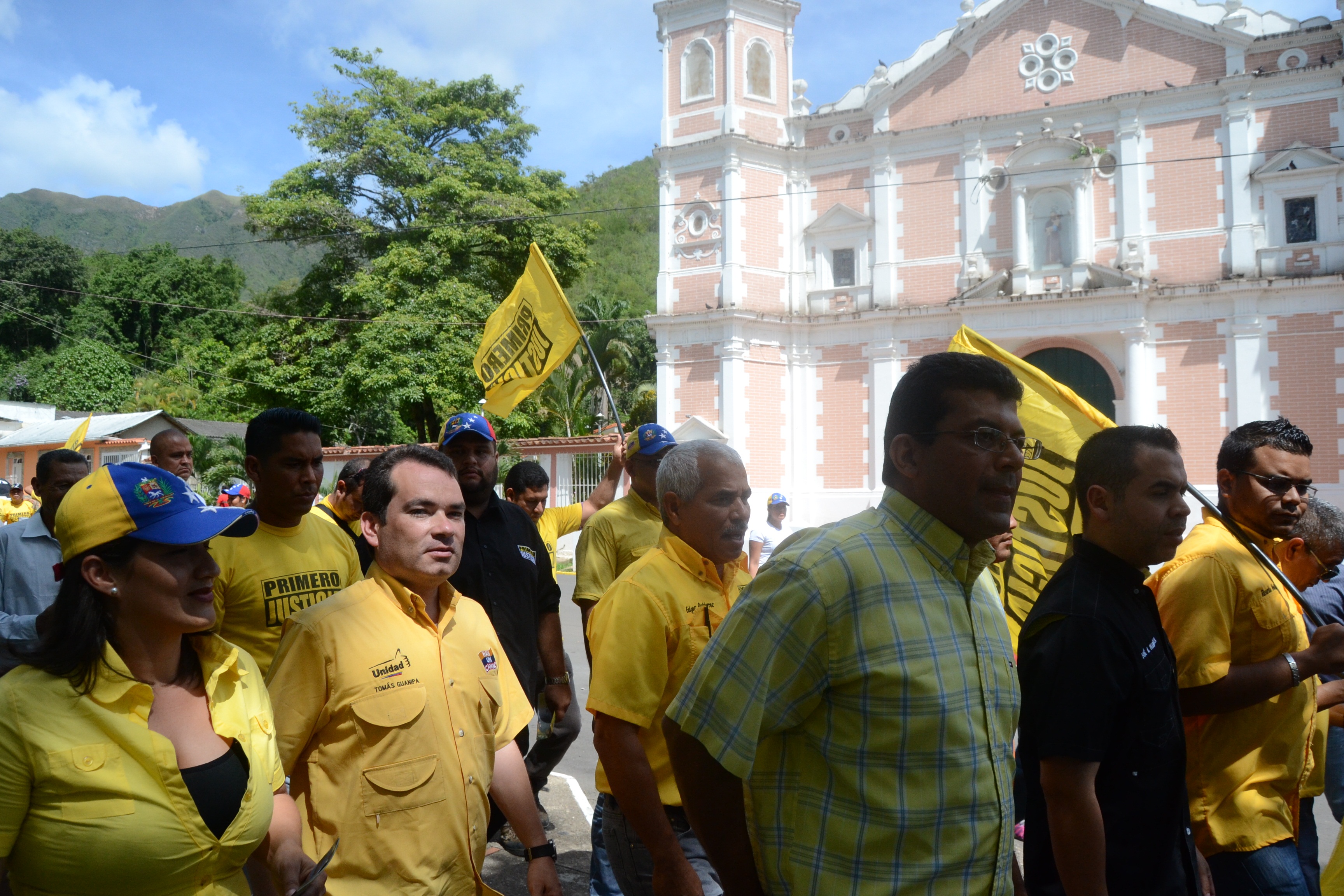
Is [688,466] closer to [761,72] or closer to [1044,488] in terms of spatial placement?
[1044,488]

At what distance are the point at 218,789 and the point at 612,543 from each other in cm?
298

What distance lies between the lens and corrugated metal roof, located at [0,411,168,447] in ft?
109

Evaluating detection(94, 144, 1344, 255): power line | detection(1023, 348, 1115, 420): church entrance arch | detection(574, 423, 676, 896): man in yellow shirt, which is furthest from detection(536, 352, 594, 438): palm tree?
detection(574, 423, 676, 896): man in yellow shirt

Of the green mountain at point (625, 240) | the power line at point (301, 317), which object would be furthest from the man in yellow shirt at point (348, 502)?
the green mountain at point (625, 240)

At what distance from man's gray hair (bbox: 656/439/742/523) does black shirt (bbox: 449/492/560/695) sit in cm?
141

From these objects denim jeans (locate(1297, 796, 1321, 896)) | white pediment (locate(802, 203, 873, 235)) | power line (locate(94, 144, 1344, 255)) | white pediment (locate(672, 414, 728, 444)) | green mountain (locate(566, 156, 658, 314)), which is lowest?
denim jeans (locate(1297, 796, 1321, 896))

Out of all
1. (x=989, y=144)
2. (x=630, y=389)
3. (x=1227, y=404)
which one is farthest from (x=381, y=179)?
(x=1227, y=404)

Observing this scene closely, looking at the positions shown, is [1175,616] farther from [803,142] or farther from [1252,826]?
[803,142]

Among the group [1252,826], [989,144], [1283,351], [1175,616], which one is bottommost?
[1252,826]

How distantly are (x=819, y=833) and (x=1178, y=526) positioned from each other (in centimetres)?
147

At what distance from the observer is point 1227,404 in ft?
66.3

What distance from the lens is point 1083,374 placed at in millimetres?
21578

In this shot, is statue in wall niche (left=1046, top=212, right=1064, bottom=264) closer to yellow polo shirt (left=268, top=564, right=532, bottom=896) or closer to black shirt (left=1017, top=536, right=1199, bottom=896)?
black shirt (left=1017, top=536, right=1199, bottom=896)

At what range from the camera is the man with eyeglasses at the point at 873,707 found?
6.46 feet
